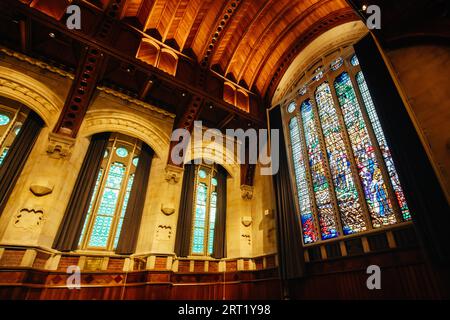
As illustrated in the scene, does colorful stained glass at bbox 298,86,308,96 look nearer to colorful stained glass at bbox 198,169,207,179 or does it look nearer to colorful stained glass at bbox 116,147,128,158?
colorful stained glass at bbox 198,169,207,179

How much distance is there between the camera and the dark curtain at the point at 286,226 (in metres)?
5.12

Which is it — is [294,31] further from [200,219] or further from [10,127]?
[10,127]

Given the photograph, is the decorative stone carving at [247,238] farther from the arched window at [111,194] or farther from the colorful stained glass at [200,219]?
the arched window at [111,194]

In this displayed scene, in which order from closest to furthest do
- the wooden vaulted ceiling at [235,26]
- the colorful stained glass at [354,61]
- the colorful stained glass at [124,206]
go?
1. the colorful stained glass at [124,206]
2. the colorful stained glass at [354,61]
3. the wooden vaulted ceiling at [235,26]

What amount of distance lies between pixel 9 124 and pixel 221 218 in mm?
5524

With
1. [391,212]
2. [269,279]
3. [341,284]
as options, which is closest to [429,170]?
[391,212]

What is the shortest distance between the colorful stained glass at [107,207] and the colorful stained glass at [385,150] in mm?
5971

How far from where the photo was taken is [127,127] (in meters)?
6.29

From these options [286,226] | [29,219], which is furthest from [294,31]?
[29,219]

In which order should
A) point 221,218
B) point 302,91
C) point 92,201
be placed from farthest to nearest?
1. point 302,91
2. point 221,218
3. point 92,201

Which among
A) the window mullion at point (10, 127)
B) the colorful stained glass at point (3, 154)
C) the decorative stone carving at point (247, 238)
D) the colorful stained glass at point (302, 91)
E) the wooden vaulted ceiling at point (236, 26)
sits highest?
the wooden vaulted ceiling at point (236, 26)

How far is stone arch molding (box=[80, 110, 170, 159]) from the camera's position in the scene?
5727 mm

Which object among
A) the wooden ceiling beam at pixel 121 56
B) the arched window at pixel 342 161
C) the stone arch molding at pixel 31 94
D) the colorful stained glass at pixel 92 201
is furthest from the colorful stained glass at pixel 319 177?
the stone arch molding at pixel 31 94

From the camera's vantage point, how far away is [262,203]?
688 centimetres
